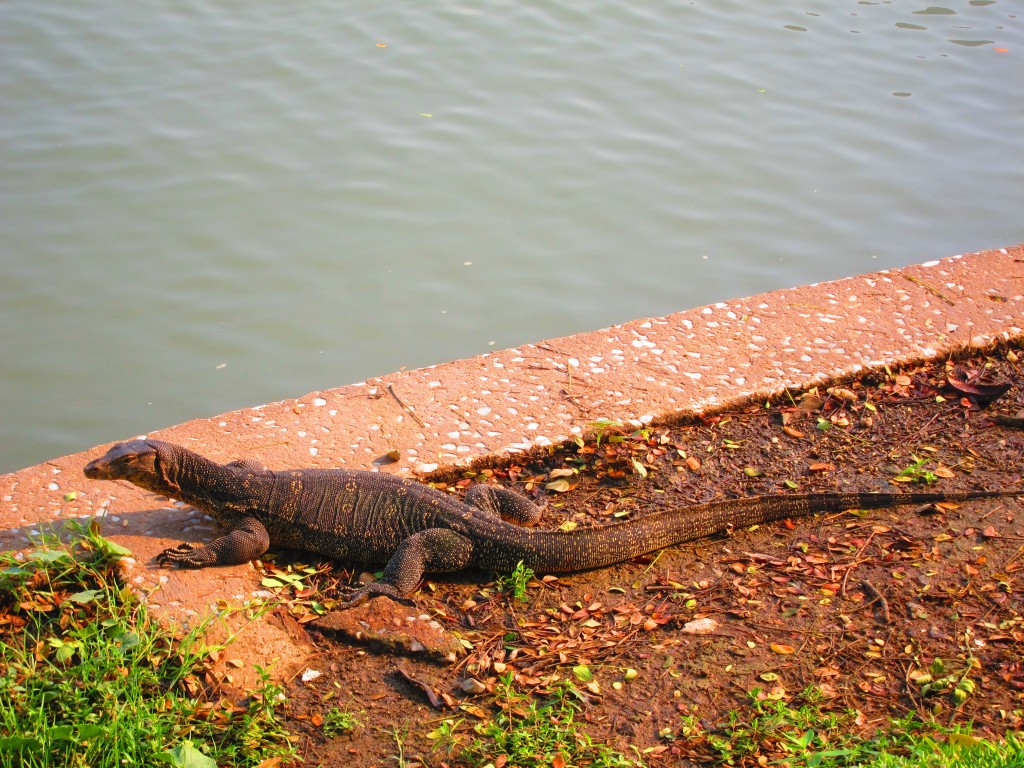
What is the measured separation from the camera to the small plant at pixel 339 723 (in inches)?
137

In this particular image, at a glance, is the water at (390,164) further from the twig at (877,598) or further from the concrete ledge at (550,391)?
the twig at (877,598)

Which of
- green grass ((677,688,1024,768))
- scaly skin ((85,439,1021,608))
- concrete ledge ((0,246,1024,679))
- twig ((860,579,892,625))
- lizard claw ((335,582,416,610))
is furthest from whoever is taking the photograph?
concrete ledge ((0,246,1024,679))

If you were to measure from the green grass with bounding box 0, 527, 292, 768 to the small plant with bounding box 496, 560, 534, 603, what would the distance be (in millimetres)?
1113

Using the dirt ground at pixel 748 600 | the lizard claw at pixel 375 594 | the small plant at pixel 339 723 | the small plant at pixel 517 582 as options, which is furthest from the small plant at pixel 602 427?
the small plant at pixel 339 723

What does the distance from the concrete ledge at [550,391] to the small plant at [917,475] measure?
819mm

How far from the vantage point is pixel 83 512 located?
179 inches

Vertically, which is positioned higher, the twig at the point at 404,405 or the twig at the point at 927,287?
the twig at the point at 927,287

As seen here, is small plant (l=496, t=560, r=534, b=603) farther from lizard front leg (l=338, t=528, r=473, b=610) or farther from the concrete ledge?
the concrete ledge

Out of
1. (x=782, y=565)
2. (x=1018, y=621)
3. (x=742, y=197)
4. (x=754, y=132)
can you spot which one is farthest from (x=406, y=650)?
(x=754, y=132)

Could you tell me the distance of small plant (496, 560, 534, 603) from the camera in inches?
166

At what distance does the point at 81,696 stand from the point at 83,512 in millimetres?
1310

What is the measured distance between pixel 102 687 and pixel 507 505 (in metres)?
1.92

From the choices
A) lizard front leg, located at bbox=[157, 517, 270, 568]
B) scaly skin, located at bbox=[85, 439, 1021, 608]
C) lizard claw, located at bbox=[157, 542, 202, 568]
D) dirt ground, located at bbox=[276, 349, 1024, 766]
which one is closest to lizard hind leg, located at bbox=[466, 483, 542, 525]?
scaly skin, located at bbox=[85, 439, 1021, 608]

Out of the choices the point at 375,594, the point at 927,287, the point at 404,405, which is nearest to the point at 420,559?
the point at 375,594
